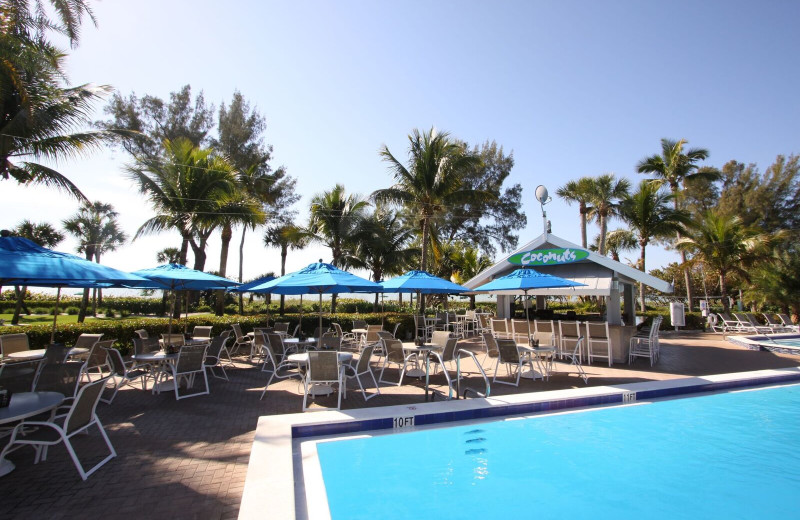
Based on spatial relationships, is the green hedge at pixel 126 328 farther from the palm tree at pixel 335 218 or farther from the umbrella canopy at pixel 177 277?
the palm tree at pixel 335 218

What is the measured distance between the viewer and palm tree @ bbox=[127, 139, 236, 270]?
14117 mm

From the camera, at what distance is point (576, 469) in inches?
189

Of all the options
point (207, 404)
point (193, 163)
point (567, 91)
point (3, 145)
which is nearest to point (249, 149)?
point (193, 163)

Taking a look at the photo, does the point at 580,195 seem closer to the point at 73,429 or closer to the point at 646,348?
the point at 646,348

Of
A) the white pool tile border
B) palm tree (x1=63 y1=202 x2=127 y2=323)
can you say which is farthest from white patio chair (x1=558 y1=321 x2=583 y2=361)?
palm tree (x1=63 y1=202 x2=127 y2=323)

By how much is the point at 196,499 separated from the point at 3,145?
12.8 meters

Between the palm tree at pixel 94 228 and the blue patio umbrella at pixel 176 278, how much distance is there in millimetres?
27973

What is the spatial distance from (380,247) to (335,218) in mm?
2858

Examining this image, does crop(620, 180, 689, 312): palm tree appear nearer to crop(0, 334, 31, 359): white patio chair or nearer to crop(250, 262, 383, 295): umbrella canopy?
crop(250, 262, 383, 295): umbrella canopy

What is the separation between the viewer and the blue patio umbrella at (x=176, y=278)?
304 inches

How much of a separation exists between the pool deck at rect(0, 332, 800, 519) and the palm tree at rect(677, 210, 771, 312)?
15139mm

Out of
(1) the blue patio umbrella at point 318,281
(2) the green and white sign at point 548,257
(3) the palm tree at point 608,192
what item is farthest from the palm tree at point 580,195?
(1) the blue patio umbrella at point 318,281

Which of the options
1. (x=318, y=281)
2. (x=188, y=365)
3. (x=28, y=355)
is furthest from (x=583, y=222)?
(x=28, y=355)

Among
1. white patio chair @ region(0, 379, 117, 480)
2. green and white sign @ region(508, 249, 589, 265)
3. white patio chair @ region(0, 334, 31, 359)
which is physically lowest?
white patio chair @ region(0, 379, 117, 480)
